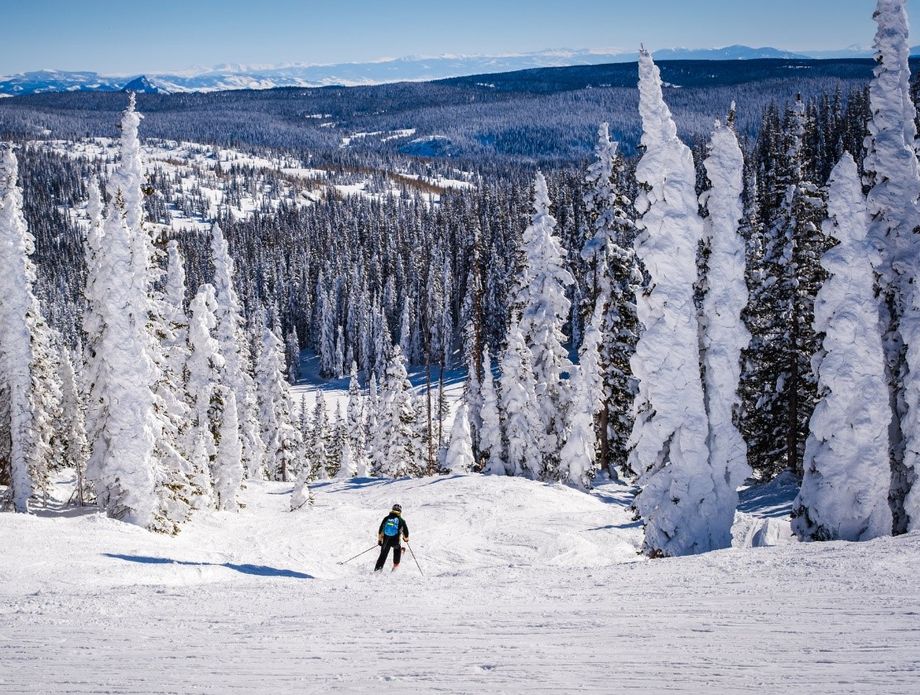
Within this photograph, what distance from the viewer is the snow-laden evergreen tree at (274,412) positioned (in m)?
49.5

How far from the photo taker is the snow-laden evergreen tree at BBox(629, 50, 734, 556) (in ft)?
50.6

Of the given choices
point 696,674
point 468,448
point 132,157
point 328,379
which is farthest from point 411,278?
point 696,674

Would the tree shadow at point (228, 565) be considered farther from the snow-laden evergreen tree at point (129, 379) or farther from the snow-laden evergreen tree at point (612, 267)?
the snow-laden evergreen tree at point (612, 267)

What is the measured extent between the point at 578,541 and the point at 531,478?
11.1m

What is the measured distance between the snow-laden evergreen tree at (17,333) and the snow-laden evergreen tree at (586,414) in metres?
22.0

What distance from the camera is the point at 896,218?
15.6 meters

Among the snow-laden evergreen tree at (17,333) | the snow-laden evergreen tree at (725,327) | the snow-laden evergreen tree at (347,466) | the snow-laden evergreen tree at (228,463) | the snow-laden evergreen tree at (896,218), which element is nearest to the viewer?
the snow-laden evergreen tree at (896,218)

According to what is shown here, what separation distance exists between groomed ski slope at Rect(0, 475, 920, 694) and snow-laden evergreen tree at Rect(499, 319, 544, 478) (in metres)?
19.4

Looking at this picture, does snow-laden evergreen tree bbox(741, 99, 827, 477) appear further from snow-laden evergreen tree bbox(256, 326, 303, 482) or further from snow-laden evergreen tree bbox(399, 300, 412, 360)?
snow-laden evergreen tree bbox(399, 300, 412, 360)

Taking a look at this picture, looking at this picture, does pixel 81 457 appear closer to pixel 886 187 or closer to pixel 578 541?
pixel 578 541

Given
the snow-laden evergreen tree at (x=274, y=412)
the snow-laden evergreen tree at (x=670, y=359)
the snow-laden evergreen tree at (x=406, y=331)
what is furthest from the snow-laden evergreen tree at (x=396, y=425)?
the snow-laden evergreen tree at (x=406, y=331)

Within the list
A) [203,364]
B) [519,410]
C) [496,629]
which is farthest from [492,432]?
[496,629]

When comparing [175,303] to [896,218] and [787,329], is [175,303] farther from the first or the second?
[896,218]

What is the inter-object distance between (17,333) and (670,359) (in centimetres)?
2444
